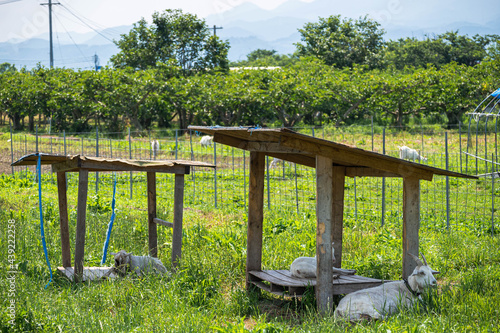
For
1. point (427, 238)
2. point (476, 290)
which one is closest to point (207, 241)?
point (427, 238)

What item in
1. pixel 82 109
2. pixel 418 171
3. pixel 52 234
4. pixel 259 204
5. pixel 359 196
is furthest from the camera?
pixel 82 109

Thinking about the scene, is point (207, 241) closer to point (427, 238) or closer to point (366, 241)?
point (366, 241)

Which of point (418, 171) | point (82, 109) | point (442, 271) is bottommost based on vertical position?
point (442, 271)

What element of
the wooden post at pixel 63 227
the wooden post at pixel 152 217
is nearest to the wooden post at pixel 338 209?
the wooden post at pixel 152 217

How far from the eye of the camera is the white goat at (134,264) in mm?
6414

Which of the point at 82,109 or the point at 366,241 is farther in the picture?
the point at 82,109

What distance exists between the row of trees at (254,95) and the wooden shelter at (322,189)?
21.6 metres

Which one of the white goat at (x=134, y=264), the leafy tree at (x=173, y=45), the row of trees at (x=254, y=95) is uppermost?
the leafy tree at (x=173, y=45)

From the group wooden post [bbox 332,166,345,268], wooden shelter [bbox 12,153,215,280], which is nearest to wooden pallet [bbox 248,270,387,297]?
wooden post [bbox 332,166,345,268]

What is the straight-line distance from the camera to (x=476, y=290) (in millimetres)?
5680

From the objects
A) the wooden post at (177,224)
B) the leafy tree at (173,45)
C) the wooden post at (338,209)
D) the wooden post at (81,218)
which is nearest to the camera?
the wooden post at (81,218)

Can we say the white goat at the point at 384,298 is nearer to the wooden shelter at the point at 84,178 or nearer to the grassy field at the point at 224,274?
the grassy field at the point at 224,274

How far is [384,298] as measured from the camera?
5.15m

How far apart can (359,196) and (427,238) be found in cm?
486
